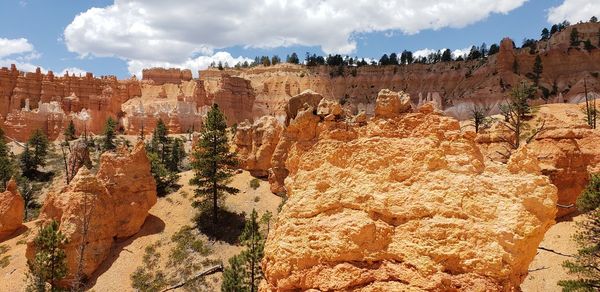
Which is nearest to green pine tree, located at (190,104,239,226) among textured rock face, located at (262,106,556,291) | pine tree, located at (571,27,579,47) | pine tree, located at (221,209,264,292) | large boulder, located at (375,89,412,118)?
pine tree, located at (221,209,264,292)

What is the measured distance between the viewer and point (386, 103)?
32.6 feet

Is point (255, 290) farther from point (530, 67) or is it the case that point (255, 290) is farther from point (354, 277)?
point (530, 67)

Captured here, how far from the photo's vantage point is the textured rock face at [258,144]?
141 ft

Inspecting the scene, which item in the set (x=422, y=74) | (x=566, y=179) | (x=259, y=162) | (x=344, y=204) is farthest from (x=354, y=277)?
(x=422, y=74)

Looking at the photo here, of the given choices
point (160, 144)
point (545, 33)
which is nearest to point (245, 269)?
point (160, 144)

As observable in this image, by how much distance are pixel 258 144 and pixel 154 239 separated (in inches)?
562

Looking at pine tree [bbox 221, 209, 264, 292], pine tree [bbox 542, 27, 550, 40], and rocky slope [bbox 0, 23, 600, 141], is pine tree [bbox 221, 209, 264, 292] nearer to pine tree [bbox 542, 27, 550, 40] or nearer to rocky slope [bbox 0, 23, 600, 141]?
rocky slope [bbox 0, 23, 600, 141]

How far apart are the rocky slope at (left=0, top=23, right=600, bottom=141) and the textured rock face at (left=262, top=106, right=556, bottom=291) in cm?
7754

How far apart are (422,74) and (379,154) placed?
11918 centimetres

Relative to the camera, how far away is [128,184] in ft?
115

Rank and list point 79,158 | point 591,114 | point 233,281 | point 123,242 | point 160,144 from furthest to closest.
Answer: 1. point 160,144
2. point 591,114
3. point 79,158
4. point 123,242
5. point 233,281

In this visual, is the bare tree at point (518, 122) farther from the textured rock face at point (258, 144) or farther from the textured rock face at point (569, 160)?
the textured rock face at point (258, 144)

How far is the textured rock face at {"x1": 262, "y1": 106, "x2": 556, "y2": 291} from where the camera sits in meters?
7.62

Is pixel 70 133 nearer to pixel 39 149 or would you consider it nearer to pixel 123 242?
pixel 39 149
